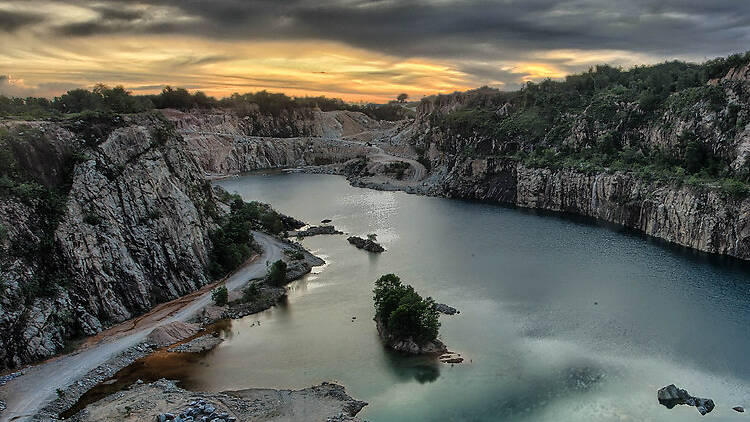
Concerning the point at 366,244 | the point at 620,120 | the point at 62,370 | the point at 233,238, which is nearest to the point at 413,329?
the point at 62,370

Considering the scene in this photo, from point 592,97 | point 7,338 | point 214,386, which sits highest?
point 592,97

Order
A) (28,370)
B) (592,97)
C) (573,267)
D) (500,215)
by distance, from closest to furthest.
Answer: (28,370) < (573,267) < (500,215) < (592,97)

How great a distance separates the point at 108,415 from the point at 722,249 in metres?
67.8

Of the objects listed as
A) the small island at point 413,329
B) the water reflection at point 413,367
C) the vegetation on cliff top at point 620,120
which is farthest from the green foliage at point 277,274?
the vegetation on cliff top at point 620,120

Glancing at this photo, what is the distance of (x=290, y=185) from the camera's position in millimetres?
142125

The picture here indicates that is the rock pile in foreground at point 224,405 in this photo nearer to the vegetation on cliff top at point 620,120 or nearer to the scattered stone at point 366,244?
the scattered stone at point 366,244

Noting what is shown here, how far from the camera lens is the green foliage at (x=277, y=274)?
203 ft

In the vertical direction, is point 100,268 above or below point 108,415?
above

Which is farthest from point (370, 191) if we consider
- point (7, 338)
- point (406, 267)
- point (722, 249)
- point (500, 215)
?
point (7, 338)

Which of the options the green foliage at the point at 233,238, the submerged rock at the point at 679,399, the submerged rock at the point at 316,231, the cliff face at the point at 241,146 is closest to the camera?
the submerged rock at the point at 679,399

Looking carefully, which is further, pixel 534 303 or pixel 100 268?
pixel 534 303

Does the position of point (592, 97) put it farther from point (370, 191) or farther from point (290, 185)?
point (290, 185)

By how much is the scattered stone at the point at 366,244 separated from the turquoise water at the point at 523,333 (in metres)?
1.23

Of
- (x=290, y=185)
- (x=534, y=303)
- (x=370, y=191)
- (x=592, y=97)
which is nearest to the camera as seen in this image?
(x=534, y=303)
